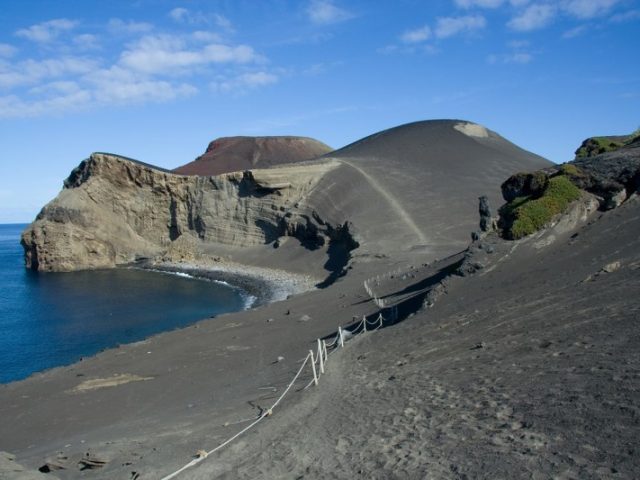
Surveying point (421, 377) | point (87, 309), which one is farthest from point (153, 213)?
point (421, 377)

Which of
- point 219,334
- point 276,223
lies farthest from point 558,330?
point 276,223

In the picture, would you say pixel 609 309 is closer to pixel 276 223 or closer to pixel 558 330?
pixel 558 330

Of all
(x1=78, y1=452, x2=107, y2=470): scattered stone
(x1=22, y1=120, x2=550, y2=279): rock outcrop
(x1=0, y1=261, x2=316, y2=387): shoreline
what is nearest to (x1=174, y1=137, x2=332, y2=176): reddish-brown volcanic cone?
(x1=22, y1=120, x2=550, y2=279): rock outcrop

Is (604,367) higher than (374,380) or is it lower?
higher

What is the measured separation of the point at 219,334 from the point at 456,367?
1631 cm

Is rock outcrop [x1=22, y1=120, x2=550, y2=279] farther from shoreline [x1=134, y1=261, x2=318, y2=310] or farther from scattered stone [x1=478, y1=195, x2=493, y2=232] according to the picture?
scattered stone [x1=478, y1=195, x2=493, y2=232]

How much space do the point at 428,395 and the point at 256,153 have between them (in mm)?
114783


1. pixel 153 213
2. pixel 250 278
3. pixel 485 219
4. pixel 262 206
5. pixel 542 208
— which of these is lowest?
pixel 250 278

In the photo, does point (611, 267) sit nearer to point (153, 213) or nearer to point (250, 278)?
point (250, 278)

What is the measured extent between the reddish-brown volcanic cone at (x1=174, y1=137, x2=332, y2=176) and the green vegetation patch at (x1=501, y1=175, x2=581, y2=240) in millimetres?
96044

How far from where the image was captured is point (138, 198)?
6844 centimetres

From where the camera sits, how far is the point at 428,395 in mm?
10609

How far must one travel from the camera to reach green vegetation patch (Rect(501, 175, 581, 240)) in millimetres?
21531

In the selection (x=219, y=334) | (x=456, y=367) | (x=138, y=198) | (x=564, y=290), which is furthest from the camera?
(x=138, y=198)
